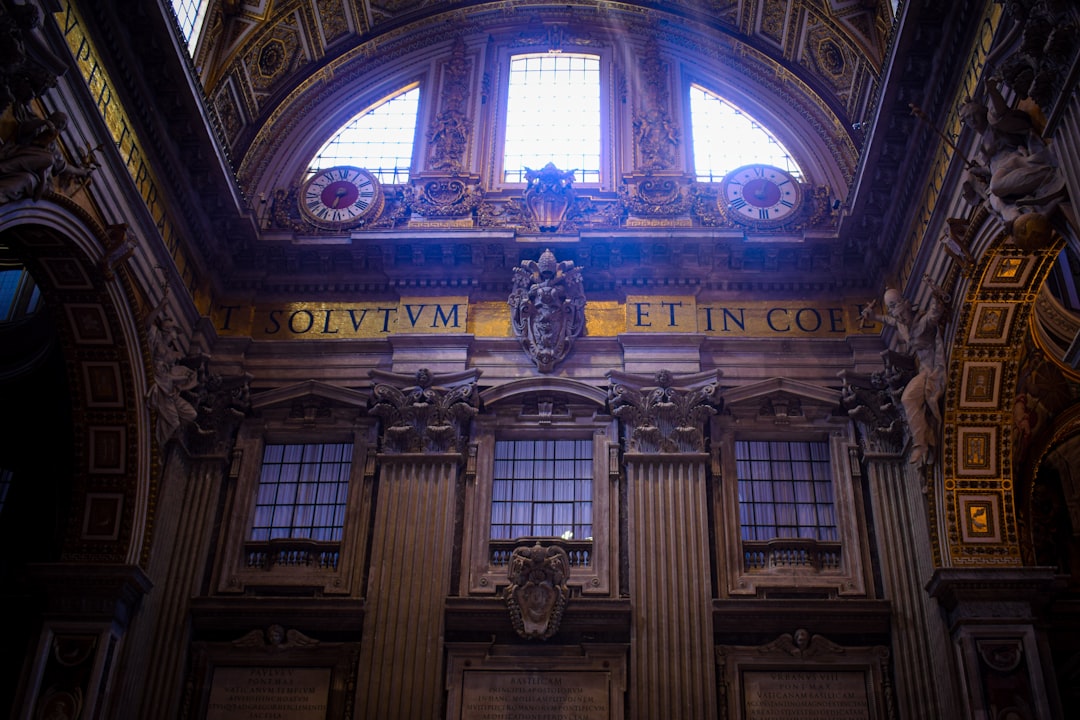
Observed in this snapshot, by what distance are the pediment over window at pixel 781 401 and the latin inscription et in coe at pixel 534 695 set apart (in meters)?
4.91

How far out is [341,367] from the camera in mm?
18672

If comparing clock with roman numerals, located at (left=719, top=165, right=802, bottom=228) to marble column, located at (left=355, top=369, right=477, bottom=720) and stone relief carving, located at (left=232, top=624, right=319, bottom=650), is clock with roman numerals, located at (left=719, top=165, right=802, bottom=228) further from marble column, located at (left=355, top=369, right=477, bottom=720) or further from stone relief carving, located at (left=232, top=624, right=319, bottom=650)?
stone relief carving, located at (left=232, top=624, right=319, bottom=650)

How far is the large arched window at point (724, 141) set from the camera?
21.2 meters

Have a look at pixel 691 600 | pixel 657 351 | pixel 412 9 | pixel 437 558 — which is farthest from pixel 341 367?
pixel 412 9

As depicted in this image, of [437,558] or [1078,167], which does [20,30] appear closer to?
[437,558]

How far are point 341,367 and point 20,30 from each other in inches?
307

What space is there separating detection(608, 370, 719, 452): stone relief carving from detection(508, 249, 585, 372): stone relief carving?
1.05 m

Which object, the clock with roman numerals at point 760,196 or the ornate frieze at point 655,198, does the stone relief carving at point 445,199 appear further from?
the clock with roman numerals at point 760,196

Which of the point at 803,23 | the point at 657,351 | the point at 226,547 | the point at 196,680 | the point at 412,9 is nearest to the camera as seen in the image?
the point at 196,680

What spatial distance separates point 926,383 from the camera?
1599 cm

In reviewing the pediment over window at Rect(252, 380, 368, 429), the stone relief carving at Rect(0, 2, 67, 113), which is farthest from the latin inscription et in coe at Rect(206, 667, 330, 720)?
the stone relief carving at Rect(0, 2, 67, 113)

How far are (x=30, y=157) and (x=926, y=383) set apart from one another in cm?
1212

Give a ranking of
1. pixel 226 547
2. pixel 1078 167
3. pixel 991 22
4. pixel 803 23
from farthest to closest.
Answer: pixel 803 23 → pixel 226 547 → pixel 991 22 → pixel 1078 167

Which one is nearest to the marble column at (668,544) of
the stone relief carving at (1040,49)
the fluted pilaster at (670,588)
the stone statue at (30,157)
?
the fluted pilaster at (670,588)
